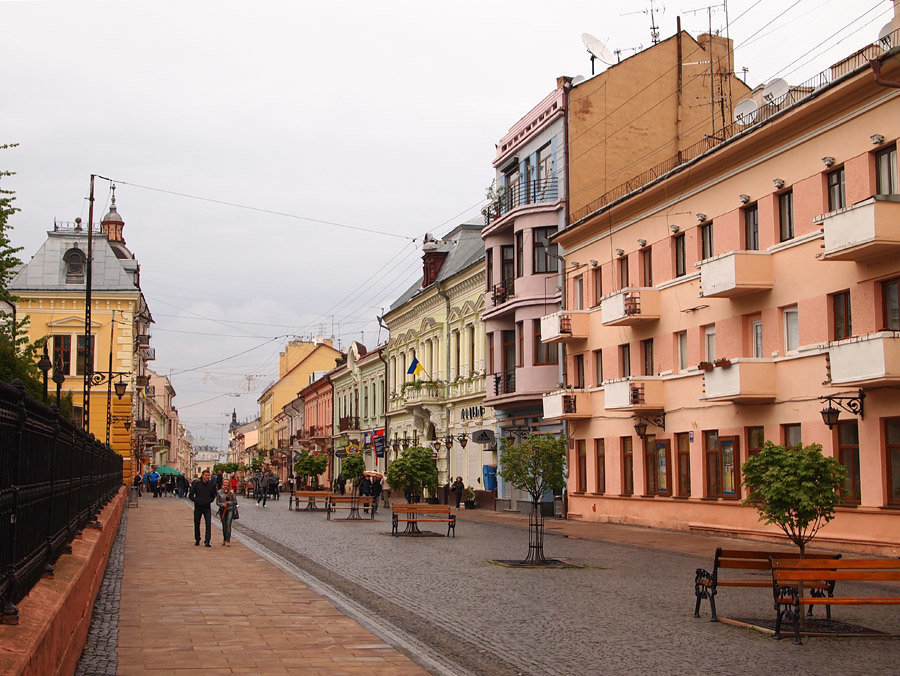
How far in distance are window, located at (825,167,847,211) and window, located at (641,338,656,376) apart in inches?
364

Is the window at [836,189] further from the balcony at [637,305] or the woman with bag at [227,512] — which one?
the woman with bag at [227,512]

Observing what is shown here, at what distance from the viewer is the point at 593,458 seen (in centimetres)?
3484

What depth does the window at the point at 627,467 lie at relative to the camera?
32344 mm

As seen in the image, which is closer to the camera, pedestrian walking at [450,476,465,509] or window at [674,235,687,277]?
window at [674,235,687,277]

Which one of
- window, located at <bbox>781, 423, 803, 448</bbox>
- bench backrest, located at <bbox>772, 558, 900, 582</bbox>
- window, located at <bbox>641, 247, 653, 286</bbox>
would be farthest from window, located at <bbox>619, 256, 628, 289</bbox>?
bench backrest, located at <bbox>772, 558, 900, 582</bbox>

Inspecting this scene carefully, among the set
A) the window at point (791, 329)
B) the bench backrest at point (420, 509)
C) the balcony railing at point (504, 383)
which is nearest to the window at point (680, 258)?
the window at point (791, 329)

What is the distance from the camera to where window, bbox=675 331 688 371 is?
29391 mm

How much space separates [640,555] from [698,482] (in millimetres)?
6851

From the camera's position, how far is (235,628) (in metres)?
10.8

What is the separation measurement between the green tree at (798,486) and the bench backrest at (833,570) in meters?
0.91

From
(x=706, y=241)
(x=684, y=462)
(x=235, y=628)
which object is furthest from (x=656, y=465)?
(x=235, y=628)

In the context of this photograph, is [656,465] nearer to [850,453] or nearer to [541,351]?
[541,351]

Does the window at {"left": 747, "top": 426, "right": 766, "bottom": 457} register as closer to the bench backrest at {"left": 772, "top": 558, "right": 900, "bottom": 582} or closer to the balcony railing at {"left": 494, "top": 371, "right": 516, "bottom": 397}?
the balcony railing at {"left": 494, "top": 371, "right": 516, "bottom": 397}

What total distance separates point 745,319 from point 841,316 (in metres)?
3.61
